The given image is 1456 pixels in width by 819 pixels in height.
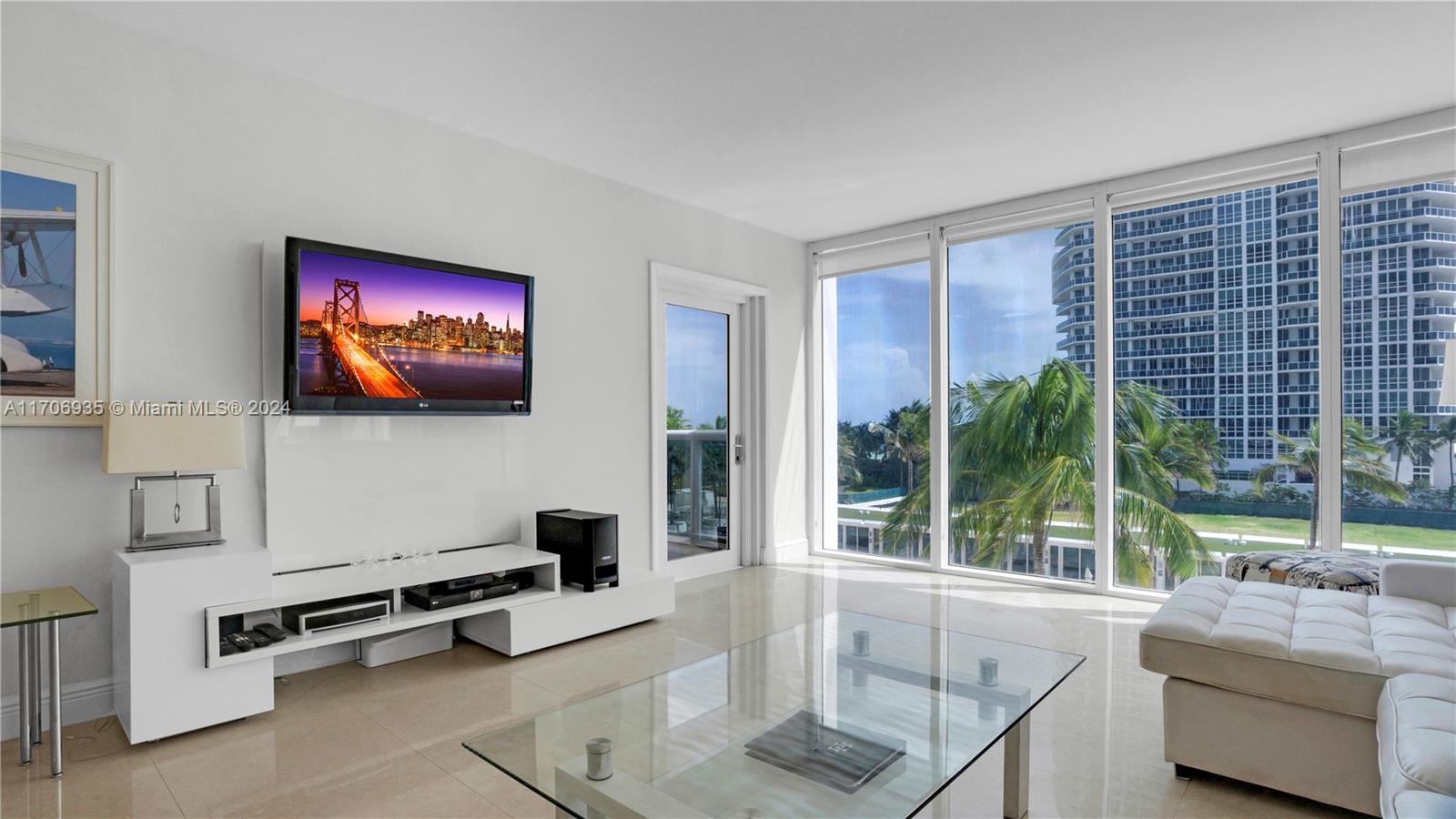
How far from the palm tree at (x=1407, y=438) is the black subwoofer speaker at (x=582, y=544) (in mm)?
3942

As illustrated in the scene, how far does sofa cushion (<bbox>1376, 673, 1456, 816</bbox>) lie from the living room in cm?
2

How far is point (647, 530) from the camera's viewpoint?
15.8ft

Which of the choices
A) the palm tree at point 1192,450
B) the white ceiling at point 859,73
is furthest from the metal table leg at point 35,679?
the palm tree at point 1192,450

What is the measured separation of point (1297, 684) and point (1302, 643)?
0.13 m

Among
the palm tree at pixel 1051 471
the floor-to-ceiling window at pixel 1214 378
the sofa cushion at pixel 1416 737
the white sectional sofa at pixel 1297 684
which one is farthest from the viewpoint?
the palm tree at pixel 1051 471

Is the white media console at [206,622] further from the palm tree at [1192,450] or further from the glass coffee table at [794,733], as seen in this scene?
the palm tree at [1192,450]

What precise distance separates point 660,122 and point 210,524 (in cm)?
263

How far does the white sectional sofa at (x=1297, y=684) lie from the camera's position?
193 centimetres

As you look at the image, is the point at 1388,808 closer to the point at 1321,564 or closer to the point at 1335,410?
the point at 1321,564

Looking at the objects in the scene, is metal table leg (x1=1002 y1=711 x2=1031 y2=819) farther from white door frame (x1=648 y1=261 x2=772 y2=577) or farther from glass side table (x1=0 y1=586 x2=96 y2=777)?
white door frame (x1=648 y1=261 x2=772 y2=577)

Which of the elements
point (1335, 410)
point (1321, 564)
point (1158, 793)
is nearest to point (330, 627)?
point (1158, 793)

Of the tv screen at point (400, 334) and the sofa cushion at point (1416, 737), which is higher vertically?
the tv screen at point (400, 334)

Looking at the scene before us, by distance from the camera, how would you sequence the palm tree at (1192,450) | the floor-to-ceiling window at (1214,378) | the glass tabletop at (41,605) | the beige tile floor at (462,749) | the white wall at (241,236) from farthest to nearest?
the palm tree at (1192,450) → the floor-to-ceiling window at (1214,378) → the white wall at (241,236) → the glass tabletop at (41,605) → the beige tile floor at (462,749)

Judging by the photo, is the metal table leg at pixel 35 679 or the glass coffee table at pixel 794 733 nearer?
the glass coffee table at pixel 794 733
